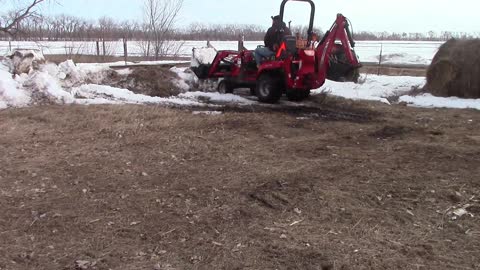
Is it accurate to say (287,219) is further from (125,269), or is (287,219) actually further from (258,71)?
(258,71)

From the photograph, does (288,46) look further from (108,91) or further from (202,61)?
(108,91)

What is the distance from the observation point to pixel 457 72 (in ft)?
46.6

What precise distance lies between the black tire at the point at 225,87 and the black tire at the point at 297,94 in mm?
1861

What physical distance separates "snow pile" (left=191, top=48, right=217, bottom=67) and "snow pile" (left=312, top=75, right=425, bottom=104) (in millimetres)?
3356

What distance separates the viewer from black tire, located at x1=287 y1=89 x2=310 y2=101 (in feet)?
43.0

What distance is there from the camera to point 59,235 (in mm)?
4312

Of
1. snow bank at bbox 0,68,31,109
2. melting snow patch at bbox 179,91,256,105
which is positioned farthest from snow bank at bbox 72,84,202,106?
snow bank at bbox 0,68,31,109

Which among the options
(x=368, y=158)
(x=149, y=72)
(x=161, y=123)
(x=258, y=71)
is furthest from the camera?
(x=149, y=72)

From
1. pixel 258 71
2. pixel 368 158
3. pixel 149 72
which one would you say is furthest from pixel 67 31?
pixel 368 158

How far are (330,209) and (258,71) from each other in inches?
335

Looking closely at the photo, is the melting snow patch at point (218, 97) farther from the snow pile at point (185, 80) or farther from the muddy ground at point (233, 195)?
the muddy ground at point (233, 195)

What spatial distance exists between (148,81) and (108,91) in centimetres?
171

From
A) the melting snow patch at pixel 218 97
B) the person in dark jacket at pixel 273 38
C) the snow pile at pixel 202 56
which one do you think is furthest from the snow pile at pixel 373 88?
the snow pile at pixel 202 56

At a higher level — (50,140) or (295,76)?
(295,76)
